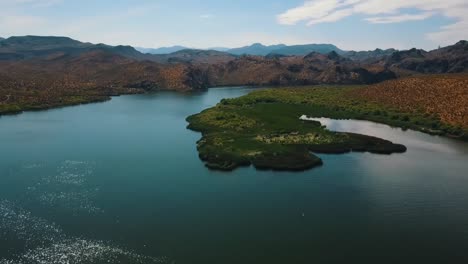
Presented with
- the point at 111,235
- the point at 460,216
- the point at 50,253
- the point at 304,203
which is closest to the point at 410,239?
the point at 460,216

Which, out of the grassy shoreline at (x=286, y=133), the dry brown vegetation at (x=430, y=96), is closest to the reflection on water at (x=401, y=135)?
the grassy shoreline at (x=286, y=133)

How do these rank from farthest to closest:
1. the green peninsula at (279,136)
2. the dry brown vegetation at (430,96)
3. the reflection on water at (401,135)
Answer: the dry brown vegetation at (430,96), the reflection on water at (401,135), the green peninsula at (279,136)

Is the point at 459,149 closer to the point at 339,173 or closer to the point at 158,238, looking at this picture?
the point at 339,173

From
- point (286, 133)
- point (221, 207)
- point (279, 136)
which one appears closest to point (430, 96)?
point (286, 133)

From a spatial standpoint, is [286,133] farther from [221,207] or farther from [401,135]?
[221,207]

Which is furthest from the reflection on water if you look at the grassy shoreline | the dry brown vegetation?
the dry brown vegetation

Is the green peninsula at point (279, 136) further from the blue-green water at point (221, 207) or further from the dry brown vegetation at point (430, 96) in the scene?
the dry brown vegetation at point (430, 96)
